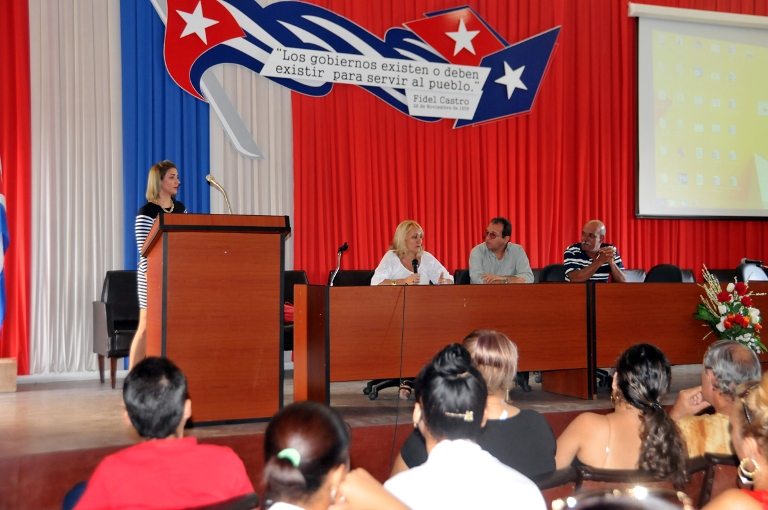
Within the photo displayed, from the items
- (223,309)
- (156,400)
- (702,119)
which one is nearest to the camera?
(156,400)

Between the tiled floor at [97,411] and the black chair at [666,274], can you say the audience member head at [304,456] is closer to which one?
the tiled floor at [97,411]

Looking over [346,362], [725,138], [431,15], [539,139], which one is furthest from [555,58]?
[346,362]

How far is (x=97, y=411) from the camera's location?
3.97m

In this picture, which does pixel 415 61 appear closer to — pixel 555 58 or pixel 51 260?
pixel 555 58

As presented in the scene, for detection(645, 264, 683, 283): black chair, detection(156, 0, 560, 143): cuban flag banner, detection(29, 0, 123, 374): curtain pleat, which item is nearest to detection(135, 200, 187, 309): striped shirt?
detection(29, 0, 123, 374): curtain pleat

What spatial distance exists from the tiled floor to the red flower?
630mm

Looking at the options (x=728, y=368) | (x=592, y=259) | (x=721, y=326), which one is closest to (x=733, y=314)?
(x=721, y=326)

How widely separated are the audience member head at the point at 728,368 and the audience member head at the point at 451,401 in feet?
3.78

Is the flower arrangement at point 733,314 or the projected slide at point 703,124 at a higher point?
the projected slide at point 703,124

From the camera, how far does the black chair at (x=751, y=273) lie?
6.57m

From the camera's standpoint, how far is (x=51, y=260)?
5711mm

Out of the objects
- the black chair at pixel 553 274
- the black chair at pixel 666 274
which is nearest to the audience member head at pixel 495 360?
the black chair at pixel 553 274

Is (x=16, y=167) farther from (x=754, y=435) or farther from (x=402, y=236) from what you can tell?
(x=754, y=435)

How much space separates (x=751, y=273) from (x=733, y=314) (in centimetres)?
261
